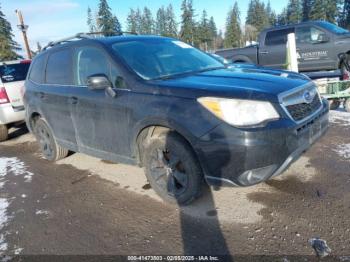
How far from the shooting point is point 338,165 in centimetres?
423

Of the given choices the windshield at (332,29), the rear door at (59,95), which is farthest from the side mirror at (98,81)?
the windshield at (332,29)

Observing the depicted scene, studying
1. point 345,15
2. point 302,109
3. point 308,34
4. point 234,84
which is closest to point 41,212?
point 234,84

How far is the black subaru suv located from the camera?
2.87m

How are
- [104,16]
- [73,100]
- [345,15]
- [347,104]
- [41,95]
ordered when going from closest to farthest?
[73,100], [41,95], [347,104], [104,16], [345,15]

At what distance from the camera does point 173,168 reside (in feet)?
11.3

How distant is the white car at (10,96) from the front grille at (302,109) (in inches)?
227

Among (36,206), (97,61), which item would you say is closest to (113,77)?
(97,61)

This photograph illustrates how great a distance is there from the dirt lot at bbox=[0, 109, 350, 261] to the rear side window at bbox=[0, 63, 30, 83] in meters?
3.19

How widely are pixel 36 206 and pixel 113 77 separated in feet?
6.02

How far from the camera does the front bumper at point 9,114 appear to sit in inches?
273

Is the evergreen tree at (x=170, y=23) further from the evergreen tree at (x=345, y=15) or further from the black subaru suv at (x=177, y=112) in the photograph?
the black subaru suv at (x=177, y=112)

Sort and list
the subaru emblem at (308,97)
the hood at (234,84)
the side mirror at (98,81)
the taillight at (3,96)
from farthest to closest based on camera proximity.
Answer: the taillight at (3,96), the side mirror at (98,81), the subaru emblem at (308,97), the hood at (234,84)

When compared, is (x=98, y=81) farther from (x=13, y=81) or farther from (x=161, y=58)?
(x=13, y=81)

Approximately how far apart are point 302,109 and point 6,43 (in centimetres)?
4412
